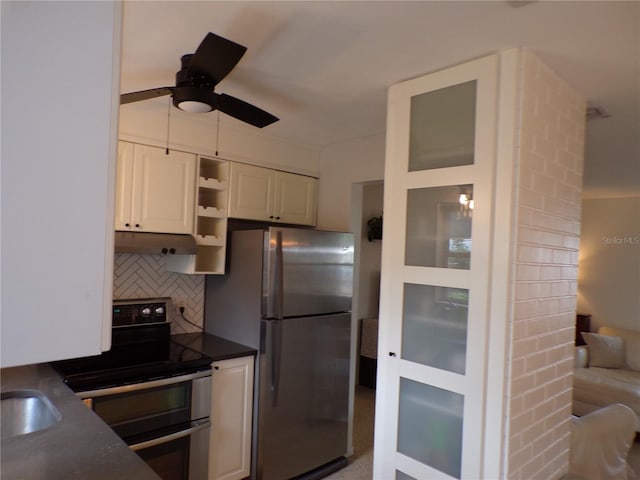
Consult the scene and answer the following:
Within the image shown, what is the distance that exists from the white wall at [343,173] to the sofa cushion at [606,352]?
3371mm

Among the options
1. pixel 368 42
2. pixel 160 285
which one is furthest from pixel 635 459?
pixel 160 285

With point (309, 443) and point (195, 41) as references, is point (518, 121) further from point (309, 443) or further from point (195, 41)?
point (309, 443)

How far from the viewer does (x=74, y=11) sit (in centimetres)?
49

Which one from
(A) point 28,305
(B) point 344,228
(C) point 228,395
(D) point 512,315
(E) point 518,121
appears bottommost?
(C) point 228,395

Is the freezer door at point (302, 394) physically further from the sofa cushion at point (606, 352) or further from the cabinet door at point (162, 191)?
the sofa cushion at point (606, 352)

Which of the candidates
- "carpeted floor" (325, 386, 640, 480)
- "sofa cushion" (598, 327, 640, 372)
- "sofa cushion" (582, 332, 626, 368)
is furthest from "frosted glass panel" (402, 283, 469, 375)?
→ "sofa cushion" (598, 327, 640, 372)

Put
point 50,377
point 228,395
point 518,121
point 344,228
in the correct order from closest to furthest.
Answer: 1. point 518,121
2. point 50,377
3. point 228,395
4. point 344,228

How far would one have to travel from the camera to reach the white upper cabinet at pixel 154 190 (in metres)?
2.42

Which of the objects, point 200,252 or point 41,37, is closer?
point 41,37

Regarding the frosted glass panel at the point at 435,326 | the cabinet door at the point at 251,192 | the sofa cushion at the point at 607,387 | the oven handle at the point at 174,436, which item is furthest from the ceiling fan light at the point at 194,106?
the sofa cushion at the point at 607,387

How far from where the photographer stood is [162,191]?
2559 millimetres

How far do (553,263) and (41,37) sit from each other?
6.88ft

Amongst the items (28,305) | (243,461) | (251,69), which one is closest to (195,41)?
(251,69)

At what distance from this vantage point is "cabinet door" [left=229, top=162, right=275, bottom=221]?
290 cm
